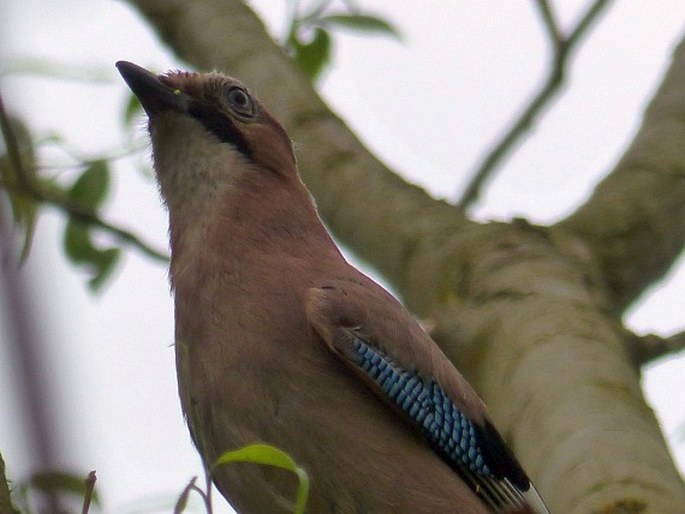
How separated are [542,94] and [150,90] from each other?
1.86 metres

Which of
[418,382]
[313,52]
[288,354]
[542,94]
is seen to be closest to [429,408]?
[418,382]

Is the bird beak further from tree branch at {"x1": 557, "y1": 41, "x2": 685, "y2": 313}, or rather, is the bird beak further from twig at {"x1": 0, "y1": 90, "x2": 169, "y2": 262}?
tree branch at {"x1": 557, "y1": 41, "x2": 685, "y2": 313}

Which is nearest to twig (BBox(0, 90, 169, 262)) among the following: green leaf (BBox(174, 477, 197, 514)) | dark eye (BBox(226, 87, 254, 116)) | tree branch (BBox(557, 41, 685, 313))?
dark eye (BBox(226, 87, 254, 116))

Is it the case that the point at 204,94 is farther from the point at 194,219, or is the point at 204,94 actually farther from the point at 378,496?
the point at 378,496

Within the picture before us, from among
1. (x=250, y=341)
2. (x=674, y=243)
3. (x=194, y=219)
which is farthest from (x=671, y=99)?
(x=250, y=341)

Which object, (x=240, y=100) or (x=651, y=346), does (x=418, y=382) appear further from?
(x=240, y=100)

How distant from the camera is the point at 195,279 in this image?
348 cm

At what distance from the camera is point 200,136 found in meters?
3.96

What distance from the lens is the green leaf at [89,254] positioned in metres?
4.83

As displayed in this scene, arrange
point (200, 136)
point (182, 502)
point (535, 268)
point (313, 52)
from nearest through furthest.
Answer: point (182, 502), point (535, 268), point (200, 136), point (313, 52)

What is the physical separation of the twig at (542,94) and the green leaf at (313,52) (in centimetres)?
87

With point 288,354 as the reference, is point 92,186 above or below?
above

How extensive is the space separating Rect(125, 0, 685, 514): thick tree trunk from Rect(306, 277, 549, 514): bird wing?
107mm

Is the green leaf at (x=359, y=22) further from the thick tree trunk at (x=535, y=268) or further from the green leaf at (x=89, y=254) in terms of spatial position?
the green leaf at (x=89, y=254)
